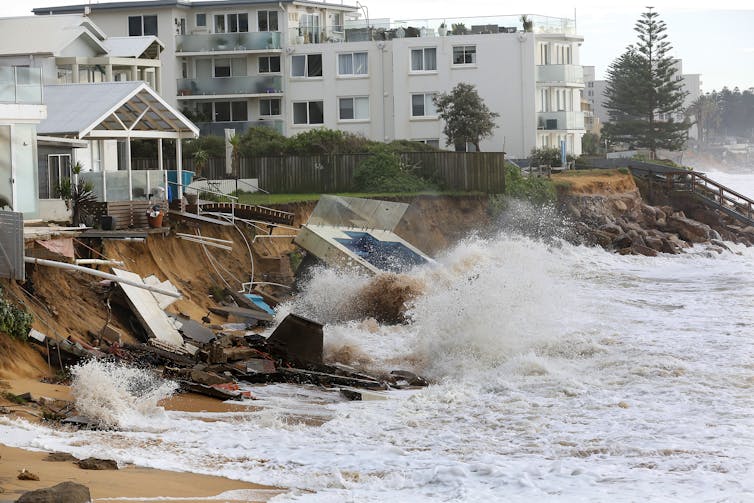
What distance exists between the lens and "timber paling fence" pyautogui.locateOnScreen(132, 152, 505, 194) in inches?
1789

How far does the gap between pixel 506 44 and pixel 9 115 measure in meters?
35.2

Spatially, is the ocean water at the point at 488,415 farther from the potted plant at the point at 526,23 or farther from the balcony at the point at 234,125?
the balcony at the point at 234,125

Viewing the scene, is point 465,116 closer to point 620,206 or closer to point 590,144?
point 620,206

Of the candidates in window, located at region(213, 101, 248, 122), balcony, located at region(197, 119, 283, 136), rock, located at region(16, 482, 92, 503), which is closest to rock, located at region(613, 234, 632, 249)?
balcony, located at region(197, 119, 283, 136)

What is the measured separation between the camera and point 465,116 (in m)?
53.1

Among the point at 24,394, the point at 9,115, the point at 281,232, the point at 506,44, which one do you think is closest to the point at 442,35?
the point at 506,44

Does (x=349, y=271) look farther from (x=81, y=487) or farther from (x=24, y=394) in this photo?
(x=81, y=487)

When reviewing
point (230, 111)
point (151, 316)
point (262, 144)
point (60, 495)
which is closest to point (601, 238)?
point (262, 144)

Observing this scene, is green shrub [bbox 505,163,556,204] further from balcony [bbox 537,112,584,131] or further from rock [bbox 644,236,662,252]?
balcony [bbox 537,112,584,131]

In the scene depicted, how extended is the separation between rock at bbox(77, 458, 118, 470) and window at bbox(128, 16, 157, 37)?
49.2 meters

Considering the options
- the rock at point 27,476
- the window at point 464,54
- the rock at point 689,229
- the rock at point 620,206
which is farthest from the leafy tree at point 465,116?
the rock at point 27,476

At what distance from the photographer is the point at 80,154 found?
A: 32.3m

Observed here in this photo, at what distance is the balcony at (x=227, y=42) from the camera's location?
5919 centimetres

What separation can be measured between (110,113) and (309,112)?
30.1 meters
